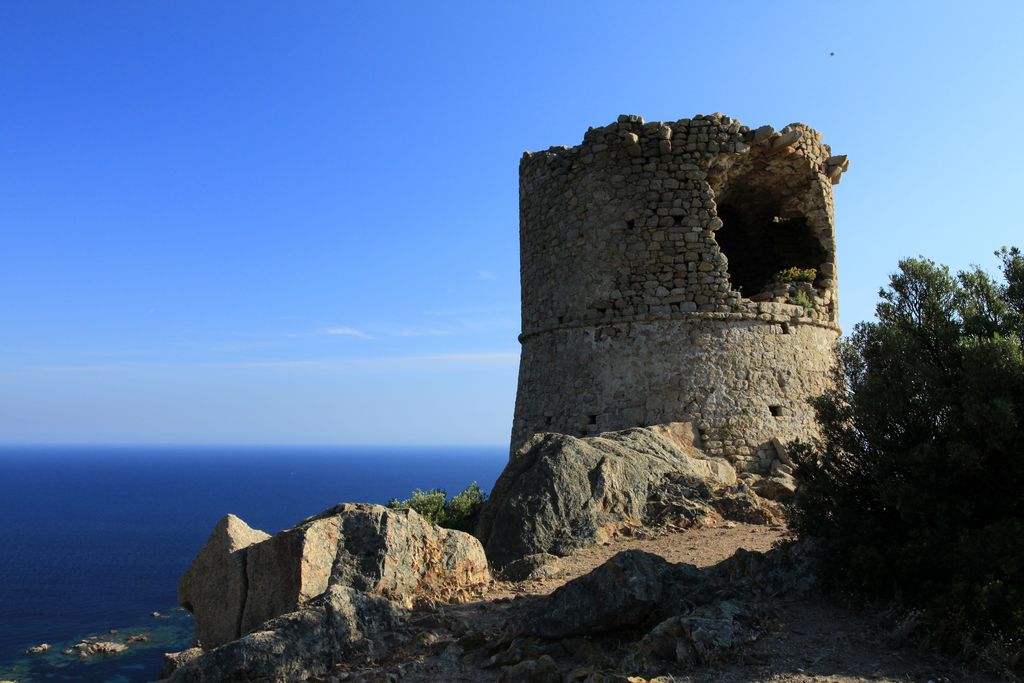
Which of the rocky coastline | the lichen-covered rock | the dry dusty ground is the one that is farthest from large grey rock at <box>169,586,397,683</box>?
the lichen-covered rock

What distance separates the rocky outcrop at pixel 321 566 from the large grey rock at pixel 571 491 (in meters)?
1.30

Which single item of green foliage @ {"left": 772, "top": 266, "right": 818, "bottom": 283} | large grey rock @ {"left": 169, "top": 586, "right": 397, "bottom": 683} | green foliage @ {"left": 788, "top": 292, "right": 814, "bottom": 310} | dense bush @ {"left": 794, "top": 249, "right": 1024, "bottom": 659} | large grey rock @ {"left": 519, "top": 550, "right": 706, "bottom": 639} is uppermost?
green foliage @ {"left": 772, "top": 266, "right": 818, "bottom": 283}

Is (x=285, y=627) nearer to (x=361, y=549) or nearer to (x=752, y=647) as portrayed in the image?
(x=361, y=549)

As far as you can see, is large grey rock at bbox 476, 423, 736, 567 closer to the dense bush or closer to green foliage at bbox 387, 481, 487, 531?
green foliage at bbox 387, 481, 487, 531

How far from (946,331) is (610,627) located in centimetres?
373

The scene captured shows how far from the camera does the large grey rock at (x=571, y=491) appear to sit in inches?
339

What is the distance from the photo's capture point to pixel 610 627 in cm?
550

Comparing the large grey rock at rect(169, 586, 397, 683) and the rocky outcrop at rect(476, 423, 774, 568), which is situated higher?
the rocky outcrop at rect(476, 423, 774, 568)

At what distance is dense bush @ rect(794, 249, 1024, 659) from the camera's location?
199 inches

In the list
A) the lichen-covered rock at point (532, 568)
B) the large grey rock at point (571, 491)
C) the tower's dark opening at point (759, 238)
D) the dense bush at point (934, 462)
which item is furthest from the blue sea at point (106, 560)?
the dense bush at point (934, 462)

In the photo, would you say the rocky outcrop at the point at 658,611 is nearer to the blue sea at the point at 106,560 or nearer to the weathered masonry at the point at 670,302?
the weathered masonry at the point at 670,302

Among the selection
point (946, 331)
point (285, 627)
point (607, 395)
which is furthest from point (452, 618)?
point (607, 395)

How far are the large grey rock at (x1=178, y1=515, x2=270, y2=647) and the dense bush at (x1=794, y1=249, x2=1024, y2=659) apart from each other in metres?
4.95

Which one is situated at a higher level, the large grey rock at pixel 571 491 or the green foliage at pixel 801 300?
the green foliage at pixel 801 300
